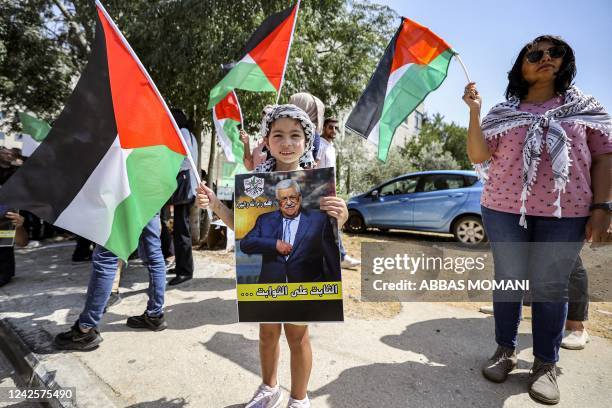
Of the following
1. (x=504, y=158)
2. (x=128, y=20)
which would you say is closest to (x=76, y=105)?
(x=504, y=158)

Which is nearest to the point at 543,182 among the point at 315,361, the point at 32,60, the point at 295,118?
the point at 295,118

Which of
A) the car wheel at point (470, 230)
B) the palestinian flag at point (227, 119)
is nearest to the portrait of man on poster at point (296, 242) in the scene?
the palestinian flag at point (227, 119)

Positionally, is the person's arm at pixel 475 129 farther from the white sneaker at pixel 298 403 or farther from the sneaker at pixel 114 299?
the sneaker at pixel 114 299

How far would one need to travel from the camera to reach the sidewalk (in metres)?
2.01

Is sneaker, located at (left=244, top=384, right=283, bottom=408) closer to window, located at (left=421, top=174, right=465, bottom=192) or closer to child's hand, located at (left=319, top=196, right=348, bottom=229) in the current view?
child's hand, located at (left=319, top=196, right=348, bottom=229)

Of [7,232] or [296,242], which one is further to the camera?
[7,232]

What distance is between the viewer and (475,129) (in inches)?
82.0

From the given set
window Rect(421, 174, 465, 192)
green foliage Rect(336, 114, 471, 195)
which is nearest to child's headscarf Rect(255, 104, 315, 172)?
window Rect(421, 174, 465, 192)

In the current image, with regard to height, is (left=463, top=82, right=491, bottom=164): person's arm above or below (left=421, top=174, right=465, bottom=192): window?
above

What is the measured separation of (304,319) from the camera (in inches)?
62.2

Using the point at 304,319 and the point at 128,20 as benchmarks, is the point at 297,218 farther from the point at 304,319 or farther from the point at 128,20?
the point at 128,20

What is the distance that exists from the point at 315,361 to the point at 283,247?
1.19 meters

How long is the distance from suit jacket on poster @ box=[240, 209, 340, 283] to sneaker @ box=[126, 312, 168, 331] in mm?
1709

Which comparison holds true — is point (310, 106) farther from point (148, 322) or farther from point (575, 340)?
point (575, 340)
